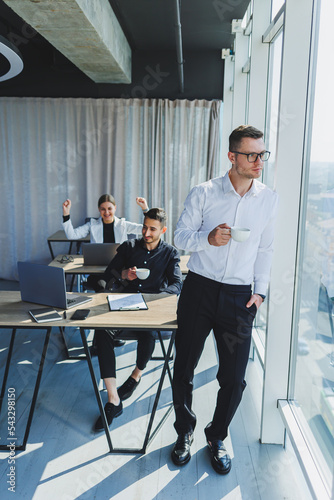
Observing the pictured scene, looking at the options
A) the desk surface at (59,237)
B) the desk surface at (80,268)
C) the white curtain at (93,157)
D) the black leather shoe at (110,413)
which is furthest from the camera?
the white curtain at (93,157)

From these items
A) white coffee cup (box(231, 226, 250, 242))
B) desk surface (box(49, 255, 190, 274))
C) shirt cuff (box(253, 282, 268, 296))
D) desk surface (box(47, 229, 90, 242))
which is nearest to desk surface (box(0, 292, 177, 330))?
shirt cuff (box(253, 282, 268, 296))

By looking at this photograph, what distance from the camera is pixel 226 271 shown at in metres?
Answer: 2.15

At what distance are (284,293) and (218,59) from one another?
4310mm

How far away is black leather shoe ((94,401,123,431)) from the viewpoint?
260 cm

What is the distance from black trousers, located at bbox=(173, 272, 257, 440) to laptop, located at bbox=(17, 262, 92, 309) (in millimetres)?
663

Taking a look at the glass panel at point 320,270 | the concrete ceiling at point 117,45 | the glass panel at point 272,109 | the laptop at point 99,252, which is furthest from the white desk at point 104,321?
the concrete ceiling at point 117,45

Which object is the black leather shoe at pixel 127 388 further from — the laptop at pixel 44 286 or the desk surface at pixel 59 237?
the desk surface at pixel 59 237

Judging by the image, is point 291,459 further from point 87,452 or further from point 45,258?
point 45,258

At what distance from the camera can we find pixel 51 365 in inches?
134

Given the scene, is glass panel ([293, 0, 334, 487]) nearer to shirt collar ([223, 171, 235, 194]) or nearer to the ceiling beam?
shirt collar ([223, 171, 235, 194])

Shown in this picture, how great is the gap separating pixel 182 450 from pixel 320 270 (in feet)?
3.83

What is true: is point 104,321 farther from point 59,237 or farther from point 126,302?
point 59,237

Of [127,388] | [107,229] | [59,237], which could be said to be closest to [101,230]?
[107,229]

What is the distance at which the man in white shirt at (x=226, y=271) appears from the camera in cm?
215
